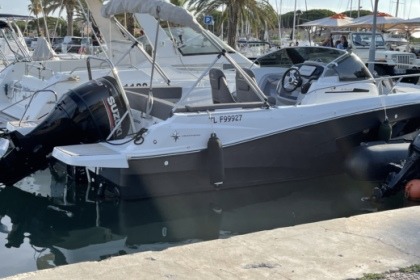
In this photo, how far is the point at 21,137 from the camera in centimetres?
734

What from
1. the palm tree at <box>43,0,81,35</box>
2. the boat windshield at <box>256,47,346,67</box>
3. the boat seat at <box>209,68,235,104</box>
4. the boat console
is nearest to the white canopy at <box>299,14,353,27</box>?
the palm tree at <box>43,0,81,35</box>

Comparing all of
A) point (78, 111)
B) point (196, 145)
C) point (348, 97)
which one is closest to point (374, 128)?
point (348, 97)

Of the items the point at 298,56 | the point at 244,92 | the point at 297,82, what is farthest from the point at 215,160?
the point at 298,56

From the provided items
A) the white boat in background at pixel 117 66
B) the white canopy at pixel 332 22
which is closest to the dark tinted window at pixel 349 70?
the white boat in background at pixel 117 66

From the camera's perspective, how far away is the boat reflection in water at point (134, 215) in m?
6.24

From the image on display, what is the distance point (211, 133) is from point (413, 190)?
2756mm

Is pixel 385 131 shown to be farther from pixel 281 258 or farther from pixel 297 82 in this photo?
pixel 281 258

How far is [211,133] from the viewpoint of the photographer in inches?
289

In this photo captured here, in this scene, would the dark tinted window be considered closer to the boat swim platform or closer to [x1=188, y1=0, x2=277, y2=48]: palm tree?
the boat swim platform

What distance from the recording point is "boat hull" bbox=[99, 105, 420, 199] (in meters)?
7.21

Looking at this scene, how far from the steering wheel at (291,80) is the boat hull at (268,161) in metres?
1.09

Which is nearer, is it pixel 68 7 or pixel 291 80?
pixel 291 80

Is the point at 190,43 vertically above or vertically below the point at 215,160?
above

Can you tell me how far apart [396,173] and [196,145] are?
9.17 feet
